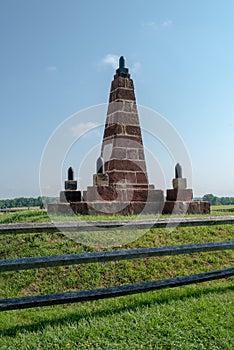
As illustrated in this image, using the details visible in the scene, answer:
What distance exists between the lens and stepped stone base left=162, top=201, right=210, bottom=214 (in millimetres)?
10555

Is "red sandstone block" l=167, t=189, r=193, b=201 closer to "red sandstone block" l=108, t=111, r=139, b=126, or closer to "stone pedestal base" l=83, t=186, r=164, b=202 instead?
"stone pedestal base" l=83, t=186, r=164, b=202

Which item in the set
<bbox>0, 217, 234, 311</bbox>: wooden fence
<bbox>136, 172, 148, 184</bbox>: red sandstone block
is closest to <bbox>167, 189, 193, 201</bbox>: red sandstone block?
<bbox>136, 172, 148, 184</bbox>: red sandstone block

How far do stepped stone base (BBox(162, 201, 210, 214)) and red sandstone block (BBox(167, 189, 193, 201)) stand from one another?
0.20 meters

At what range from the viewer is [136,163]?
11.2 m

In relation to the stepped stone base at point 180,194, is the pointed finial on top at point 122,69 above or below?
above

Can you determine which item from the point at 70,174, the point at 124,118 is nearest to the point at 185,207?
the point at 124,118

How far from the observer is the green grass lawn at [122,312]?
3.12m

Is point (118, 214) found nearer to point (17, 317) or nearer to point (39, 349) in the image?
point (17, 317)

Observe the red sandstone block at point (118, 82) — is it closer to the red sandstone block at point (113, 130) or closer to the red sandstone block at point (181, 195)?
the red sandstone block at point (113, 130)

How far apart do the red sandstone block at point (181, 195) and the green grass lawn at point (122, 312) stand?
4624mm

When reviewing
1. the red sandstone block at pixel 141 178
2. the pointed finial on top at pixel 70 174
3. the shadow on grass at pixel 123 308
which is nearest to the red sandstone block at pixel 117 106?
the red sandstone block at pixel 141 178

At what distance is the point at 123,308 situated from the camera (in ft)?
12.5

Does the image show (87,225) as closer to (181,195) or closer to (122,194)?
(122,194)

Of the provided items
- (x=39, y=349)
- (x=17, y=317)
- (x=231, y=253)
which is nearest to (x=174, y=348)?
(x=39, y=349)
